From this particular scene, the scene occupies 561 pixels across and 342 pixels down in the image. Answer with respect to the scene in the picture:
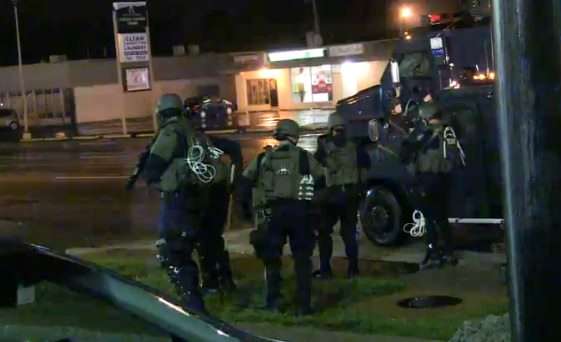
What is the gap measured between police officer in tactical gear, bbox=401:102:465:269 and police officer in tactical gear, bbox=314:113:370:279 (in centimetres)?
64

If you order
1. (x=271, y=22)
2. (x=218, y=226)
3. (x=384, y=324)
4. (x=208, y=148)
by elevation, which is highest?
(x=271, y=22)

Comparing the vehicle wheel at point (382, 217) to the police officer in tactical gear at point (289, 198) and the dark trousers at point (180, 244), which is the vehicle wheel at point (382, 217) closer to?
the police officer in tactical gear at point (289, 198)

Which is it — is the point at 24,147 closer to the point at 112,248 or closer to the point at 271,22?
the point at 112,248

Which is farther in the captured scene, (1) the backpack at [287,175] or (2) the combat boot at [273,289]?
(2) the combat boot at [273,289]

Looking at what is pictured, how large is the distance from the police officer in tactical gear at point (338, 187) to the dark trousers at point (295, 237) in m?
1.67

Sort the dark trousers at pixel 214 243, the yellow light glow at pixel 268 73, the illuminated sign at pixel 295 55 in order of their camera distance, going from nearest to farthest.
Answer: the dark trousers at pixel 214 243
the illuminated sign at pixel 295 55
the yellow light glow at pixel 268 73

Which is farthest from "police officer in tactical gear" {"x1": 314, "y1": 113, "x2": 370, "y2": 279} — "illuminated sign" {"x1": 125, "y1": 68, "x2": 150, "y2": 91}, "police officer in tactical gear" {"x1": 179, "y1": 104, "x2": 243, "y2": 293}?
"illuminated sign" {"x1": 125, "y1": 68, "x2": 150, "y2": 91}

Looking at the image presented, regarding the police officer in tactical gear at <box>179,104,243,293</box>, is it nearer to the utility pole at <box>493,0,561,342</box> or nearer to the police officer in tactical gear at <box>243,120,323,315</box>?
the police officer in tactical gear at <box>243,120,323,315</box>

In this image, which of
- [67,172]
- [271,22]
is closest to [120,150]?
[67,172]

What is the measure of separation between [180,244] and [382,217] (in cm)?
441

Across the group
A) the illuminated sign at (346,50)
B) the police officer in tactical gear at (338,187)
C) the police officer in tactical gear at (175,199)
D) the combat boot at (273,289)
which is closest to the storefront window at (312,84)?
the illuminated sign at (346,50)

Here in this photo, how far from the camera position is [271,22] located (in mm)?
90312

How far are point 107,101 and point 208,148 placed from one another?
5540cm

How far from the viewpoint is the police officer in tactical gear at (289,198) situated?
343 inches
